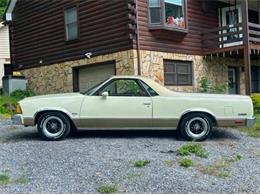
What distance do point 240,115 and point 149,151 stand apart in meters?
2.57

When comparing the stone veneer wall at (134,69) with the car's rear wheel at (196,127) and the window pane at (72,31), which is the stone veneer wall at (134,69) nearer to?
the window pane at (72,31)

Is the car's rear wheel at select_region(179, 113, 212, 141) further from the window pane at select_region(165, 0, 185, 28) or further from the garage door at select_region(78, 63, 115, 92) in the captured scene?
the garage door at select_region(78, 63, 115, 92)

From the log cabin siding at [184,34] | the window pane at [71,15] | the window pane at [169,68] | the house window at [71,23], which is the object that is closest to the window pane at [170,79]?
the window pane at [169,68]

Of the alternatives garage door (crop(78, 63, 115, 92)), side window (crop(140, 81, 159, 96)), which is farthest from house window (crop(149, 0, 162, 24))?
side window (crop(140, 81, 159, 96))

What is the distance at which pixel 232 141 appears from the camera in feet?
30.9

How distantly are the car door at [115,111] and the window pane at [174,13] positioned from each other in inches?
313

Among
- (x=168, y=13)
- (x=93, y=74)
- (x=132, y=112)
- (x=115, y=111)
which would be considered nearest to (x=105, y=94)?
(x=115, y=111)

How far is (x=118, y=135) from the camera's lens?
9.83m

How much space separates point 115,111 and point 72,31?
10.5 meters

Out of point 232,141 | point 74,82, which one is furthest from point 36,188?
point 74,82

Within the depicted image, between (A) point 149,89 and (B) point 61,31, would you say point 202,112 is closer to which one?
(A) point 149,89

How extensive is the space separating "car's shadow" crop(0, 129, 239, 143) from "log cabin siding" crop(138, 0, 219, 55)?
632 cm

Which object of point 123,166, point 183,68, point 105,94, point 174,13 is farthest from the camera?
point 183,68

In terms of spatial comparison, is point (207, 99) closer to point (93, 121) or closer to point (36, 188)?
point (93, 121)
